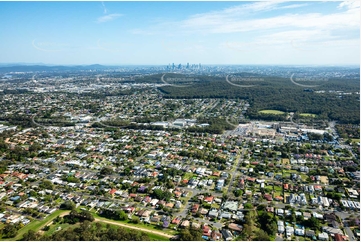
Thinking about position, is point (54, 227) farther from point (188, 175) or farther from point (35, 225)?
point (188, 175)

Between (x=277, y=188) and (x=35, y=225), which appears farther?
(x=277, y=188)

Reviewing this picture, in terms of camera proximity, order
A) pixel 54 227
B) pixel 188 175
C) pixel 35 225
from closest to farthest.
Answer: pixel 54 227 → pixel 35 225 → pixel 188 175

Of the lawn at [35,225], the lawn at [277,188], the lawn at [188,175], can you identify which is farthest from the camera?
the lawn at [188,175]

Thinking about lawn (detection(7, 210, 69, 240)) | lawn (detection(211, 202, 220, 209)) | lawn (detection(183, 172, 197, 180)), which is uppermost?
lawn (detection(7, 210, 69, 240))

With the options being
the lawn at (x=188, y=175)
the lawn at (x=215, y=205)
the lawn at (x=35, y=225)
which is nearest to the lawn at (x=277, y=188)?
the lawn at (x=215, y=205)

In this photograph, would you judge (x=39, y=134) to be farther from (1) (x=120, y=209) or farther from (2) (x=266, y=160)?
(2) (x=266, y=160)

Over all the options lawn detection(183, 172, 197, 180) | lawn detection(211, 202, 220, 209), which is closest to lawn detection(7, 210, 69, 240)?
lawn detection(183, 172, 197, 180)

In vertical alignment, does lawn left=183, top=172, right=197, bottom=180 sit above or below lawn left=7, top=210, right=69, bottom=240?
below

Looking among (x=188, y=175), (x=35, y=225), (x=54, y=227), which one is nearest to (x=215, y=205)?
(x=188, y=175)

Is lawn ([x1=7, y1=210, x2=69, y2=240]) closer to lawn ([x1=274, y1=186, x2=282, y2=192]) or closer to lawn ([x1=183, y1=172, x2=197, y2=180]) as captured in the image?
lawn ([x1=183, y1=172, x2=197, y2=180])

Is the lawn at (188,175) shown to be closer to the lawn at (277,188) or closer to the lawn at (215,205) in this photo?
the lawn at (215,205)

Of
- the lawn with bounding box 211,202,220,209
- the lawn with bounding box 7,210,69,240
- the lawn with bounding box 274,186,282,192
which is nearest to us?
the lawn with bounding box 7,210,69,240
